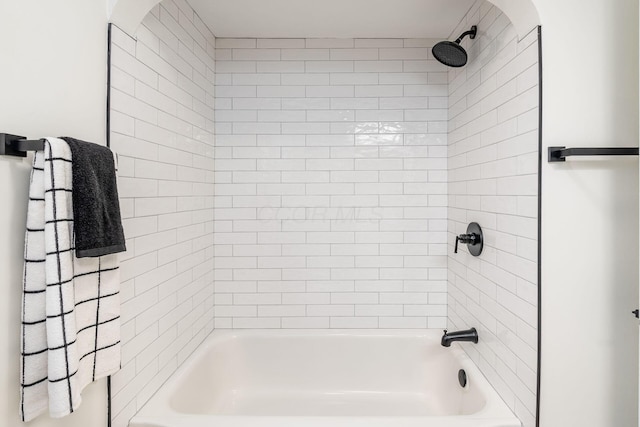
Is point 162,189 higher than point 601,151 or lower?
lower

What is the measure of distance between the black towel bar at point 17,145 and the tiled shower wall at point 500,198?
151 cm

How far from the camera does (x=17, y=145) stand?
965mm

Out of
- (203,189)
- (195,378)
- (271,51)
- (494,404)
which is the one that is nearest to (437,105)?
(271,51)

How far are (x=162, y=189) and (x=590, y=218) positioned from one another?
1.68 metres

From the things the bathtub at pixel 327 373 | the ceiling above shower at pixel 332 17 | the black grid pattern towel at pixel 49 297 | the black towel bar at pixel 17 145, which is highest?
the ceiling above shower at pixel 332 17

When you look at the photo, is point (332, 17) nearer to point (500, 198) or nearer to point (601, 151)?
point (500, 198)

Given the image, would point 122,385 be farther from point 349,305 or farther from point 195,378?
point 349,305

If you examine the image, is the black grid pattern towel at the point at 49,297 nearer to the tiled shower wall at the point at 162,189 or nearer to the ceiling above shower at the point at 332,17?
the tiled shower wall at the point at 162,189

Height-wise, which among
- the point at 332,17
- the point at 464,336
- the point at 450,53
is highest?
the point at 332,17

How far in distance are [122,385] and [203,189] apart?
116 centimetres

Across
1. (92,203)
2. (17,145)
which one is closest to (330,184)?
(92,203)

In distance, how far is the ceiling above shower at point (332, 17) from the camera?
2102 millimetres

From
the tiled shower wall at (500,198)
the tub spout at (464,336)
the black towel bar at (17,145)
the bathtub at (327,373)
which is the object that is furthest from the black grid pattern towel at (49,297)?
the tub spout at (464,336)

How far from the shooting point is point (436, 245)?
8.40 feet
